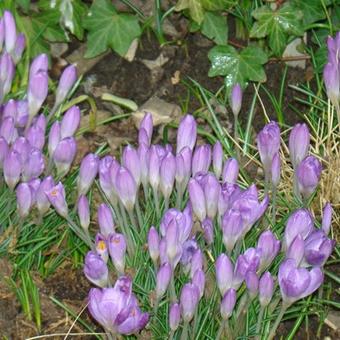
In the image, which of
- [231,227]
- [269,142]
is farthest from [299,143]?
[231,227]

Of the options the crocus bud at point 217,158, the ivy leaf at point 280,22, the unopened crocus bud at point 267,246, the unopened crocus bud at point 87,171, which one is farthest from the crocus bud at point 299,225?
the ivy leaf at point 280,22

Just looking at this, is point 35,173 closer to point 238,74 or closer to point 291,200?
point 291,200

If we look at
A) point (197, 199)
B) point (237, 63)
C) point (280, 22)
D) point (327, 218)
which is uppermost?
point (197, 199)

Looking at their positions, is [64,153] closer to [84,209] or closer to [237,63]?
[84,209]

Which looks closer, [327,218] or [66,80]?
[327,218]

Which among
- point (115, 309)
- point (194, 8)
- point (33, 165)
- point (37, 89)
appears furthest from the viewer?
point (194, 8)

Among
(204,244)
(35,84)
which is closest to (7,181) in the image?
(35,84)
